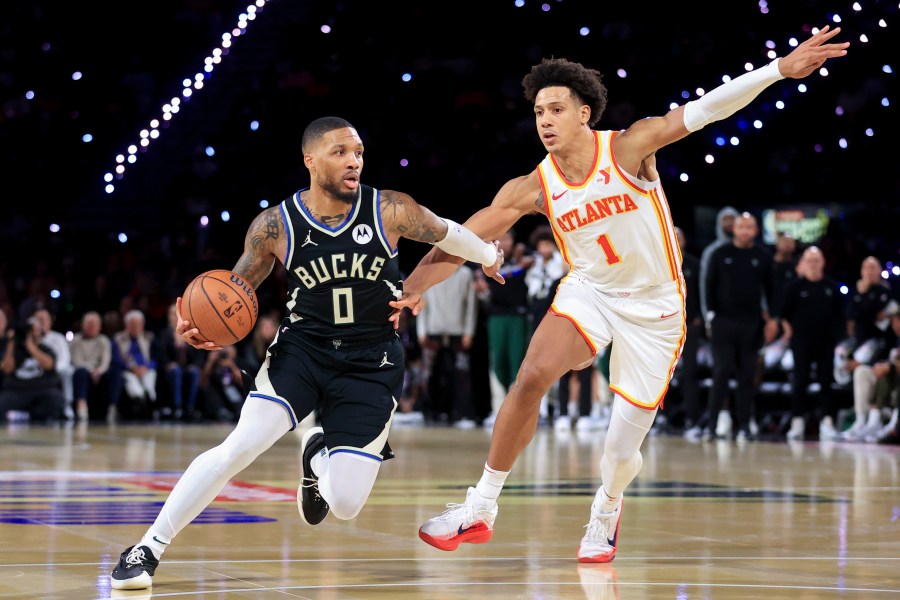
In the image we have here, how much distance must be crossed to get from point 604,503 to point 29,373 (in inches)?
445

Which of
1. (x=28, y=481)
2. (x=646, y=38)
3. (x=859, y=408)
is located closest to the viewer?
(x=28, y=481)

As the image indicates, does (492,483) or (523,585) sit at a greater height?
(492,483)

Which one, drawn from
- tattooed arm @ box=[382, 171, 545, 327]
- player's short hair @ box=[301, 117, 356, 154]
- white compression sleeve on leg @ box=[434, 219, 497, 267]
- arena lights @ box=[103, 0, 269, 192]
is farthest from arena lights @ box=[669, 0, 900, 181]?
player's short hair @ box=[301, 117, 356, 154]

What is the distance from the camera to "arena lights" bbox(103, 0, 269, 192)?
1941 centimetres

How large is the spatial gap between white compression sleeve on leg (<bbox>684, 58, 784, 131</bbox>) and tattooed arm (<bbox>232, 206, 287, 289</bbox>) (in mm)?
1765

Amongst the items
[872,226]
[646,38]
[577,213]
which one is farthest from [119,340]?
[577,213]

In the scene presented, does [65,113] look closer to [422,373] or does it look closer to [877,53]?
[422,373]

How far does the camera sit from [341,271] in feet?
17.6

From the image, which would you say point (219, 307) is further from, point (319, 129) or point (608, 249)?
point (608, 249)

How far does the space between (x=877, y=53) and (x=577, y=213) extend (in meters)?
12.1

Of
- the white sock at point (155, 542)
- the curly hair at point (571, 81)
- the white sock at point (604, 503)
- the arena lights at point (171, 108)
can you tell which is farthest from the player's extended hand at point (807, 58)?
the arena lights at point (171, 108)

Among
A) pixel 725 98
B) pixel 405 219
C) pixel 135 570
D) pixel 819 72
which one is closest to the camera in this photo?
pixel 135 570

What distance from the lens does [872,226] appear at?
652 inches

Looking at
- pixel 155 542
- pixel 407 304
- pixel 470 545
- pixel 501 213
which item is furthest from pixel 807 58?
pixel 155 542
